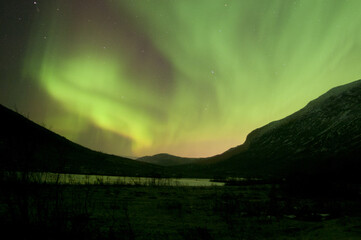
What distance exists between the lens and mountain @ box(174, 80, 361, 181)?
118 metres

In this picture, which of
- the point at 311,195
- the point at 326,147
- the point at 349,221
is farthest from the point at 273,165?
the point at 349,221

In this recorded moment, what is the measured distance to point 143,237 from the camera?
776 centimetres

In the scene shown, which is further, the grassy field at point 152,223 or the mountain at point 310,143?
the mountain at point 310,143

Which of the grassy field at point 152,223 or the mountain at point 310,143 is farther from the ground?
the mountain at point 310,143

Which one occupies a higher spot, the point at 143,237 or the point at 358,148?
the point at 358,148

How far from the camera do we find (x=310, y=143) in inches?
5733

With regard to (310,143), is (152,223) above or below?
below

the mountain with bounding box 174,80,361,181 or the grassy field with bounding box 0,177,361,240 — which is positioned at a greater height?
the mountain with bounding box 174,80,361,181

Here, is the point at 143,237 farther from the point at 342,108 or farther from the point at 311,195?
the point at 342,108

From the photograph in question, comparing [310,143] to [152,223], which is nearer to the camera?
[152,223]

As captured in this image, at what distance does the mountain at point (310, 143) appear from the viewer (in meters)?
118

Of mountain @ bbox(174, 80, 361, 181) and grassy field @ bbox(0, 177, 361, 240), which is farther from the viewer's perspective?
mountain @ bbox(174, 80, 361, 181)

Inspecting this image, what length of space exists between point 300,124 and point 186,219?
186 metres

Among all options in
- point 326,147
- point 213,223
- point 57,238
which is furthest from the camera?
point 326,147
